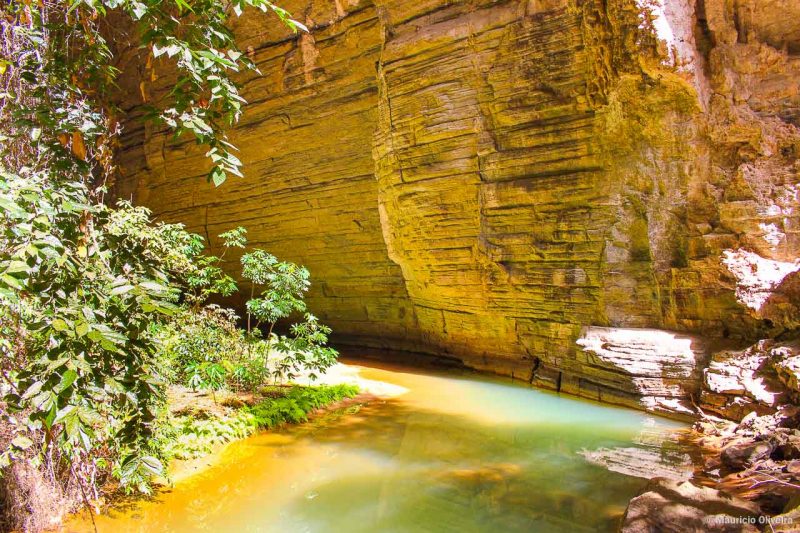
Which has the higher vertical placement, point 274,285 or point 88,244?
point 88,244

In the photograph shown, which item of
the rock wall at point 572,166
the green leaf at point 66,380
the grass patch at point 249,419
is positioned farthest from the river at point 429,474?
the green leaf at point 66,380

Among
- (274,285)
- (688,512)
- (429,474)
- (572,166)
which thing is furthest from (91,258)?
Result: (572,166)

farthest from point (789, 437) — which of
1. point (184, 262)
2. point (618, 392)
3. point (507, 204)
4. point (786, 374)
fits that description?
point (184, 262)

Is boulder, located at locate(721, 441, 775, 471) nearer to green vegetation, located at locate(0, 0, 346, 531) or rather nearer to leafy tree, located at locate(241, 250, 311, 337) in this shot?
green vegetation, located at locate(0, 0, 346, 531)

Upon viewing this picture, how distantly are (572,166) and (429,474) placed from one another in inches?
185

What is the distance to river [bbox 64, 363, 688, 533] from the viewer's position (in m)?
3.94

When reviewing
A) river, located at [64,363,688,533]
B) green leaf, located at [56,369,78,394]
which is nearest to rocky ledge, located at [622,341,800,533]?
river, located at [64,363,688,533]

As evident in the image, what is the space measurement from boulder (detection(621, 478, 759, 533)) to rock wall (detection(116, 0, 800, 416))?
3.22 metres

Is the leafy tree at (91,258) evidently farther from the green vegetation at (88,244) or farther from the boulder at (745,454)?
the boulder at (745,454)

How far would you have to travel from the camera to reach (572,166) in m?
7.41

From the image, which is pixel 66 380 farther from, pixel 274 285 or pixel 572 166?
pixel 572 166

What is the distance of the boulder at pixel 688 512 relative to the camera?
306 centimetres

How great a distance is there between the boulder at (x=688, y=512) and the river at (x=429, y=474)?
1.41ft

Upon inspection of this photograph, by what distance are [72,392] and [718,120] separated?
7.45 meters
